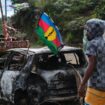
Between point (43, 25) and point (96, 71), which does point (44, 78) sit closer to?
point (43, 25)

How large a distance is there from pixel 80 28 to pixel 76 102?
20017 mm

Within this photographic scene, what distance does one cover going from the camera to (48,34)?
903cm

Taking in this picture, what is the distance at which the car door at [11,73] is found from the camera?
9920mm

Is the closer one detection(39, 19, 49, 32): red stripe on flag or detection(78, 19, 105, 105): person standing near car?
detection(78, 19, 105, 105): person standing near car

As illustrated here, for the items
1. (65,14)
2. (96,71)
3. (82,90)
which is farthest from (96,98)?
(65,14)

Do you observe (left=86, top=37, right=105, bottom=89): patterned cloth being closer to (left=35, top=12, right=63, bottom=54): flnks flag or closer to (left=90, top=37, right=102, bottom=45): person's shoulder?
(left=90, top=37, right=102, bottom=45): person's shoulder

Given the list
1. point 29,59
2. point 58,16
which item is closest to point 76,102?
point 29,59

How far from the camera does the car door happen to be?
992 cm

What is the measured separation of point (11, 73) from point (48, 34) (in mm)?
1459

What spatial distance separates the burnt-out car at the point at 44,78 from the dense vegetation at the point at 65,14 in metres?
18.1

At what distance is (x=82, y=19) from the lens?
2995 cm

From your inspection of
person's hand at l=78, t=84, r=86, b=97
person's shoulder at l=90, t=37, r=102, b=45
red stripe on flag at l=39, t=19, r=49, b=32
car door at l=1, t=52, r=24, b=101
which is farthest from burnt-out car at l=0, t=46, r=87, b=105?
person's shoulder at l=90, t=37, r=102, b=45

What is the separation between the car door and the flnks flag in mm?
1100

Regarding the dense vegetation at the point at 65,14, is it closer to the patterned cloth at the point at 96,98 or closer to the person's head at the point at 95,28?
the person's head at the point at 95,28
